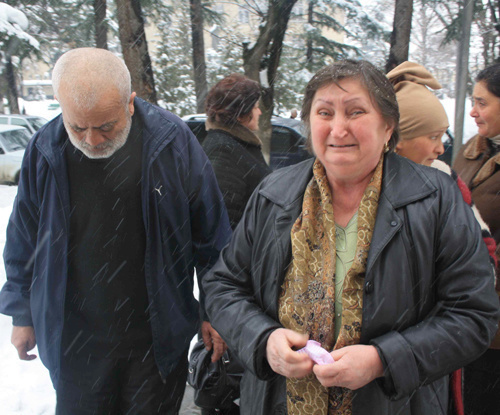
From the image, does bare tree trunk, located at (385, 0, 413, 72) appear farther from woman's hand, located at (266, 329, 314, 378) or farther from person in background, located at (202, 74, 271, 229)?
woman's hand, located at (266, 329, 314, 378)

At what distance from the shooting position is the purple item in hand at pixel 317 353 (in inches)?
61.3

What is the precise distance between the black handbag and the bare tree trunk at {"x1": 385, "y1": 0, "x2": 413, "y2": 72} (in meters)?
6.50

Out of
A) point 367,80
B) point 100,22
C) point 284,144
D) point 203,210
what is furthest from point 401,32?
point 100,22

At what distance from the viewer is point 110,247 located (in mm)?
2268

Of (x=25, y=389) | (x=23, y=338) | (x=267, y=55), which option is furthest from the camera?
(x=267, y=55)

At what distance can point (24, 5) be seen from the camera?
17188mm

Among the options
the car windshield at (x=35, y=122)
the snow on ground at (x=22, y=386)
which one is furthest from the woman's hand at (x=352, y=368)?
the car windshield at (x=35, y=122)

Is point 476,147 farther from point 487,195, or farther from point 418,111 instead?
point 418,111

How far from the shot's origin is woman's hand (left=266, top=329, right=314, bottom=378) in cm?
159

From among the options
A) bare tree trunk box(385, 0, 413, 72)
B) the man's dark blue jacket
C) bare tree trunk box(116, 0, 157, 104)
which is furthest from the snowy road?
bare tree trunk box(385, 0, 413, 72)

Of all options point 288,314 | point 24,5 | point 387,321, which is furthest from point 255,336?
point 24,5

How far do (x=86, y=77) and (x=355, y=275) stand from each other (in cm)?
135

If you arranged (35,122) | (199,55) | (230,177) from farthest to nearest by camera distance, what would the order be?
1. (199,55)
2. (35,122)
3. (230,177)

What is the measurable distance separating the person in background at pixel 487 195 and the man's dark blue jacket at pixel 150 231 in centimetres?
144
